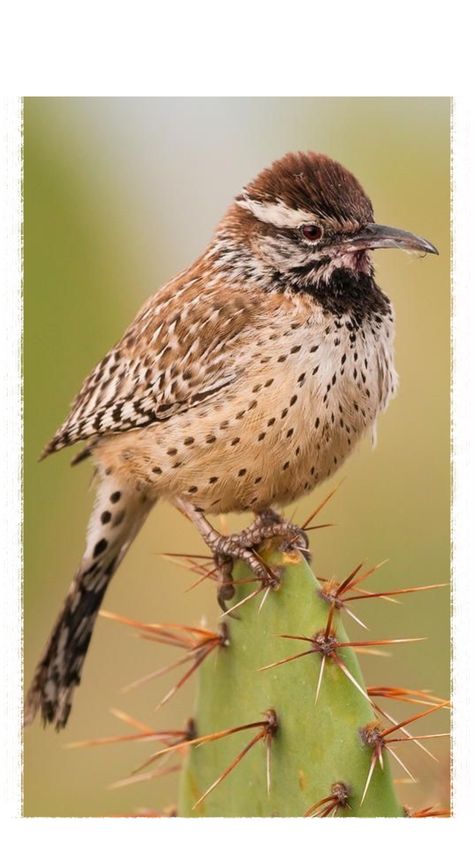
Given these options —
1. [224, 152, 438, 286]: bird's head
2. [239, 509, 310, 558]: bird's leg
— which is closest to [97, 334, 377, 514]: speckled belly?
[239, 509, 310, 558]: bird's leg

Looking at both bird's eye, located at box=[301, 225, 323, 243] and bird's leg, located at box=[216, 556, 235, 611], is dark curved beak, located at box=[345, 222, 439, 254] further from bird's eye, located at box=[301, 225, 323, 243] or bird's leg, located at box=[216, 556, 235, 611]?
bird's leg, located at box=[216, 556, 235, 611]

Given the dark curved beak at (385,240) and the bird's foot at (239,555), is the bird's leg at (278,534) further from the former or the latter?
the dark curved beak at (385,240)

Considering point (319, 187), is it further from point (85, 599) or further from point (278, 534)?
point (85, 599)

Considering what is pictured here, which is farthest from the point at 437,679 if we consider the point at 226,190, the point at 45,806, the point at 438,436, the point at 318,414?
the point at 226,190

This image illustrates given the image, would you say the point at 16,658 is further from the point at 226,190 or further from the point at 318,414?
the point at 226,190

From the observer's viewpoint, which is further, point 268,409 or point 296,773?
point 268,409

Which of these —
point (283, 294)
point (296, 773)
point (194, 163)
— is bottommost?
point (296, 773)

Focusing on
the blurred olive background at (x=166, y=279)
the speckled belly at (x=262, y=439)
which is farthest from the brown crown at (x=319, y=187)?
the speckled belly at (x=262, y=439)

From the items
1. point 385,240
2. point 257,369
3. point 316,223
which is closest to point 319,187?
point 316,223
